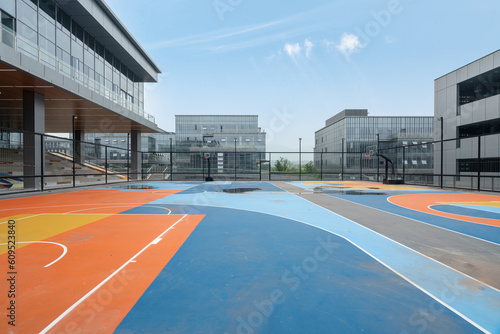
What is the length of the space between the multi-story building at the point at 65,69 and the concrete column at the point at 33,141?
41 mm

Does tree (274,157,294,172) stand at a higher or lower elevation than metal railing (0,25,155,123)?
lower

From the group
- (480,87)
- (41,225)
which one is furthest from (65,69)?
(480,87)

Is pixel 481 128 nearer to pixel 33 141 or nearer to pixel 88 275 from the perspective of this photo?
pixel 88 275

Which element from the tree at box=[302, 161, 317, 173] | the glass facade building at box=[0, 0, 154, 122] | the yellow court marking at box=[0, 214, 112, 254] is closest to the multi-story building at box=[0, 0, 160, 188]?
the glass facade building at box=[0, 0, 154, 122]

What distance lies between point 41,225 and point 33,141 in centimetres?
1006

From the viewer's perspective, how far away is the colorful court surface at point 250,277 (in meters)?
2.45

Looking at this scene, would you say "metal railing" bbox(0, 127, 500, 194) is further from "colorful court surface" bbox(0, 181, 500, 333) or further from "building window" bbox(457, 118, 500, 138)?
"colorful court surface" bbox(0, 181, 500, 333)

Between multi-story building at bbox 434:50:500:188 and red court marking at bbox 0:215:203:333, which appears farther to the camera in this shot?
multi-story building at bbox 434:50:500:188

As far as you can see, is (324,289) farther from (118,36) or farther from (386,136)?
(386,136)

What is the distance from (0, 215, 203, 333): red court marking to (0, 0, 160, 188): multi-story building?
10.9 meters

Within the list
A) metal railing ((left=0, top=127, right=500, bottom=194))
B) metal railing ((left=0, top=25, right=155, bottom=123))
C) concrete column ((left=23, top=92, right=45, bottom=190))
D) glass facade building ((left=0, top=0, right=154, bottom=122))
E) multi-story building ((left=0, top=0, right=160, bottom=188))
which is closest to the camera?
metal railing ((left=0, top=25, right=155, bottom=123))

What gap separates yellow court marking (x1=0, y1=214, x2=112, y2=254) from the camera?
17.3ft

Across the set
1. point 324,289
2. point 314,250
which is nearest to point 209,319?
point 324,289

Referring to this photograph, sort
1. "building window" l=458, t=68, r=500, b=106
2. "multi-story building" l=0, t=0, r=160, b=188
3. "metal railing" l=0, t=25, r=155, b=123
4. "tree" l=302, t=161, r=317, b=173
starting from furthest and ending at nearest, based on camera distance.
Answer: "tree" l=302, t=161, r=317, b=173 → "building window" l=458, t=68, r=500, b=106 → "multi-story building" l=0, t=0, r=160, b=188 → "metal railing" l=0, t=25, r=155, b=123
